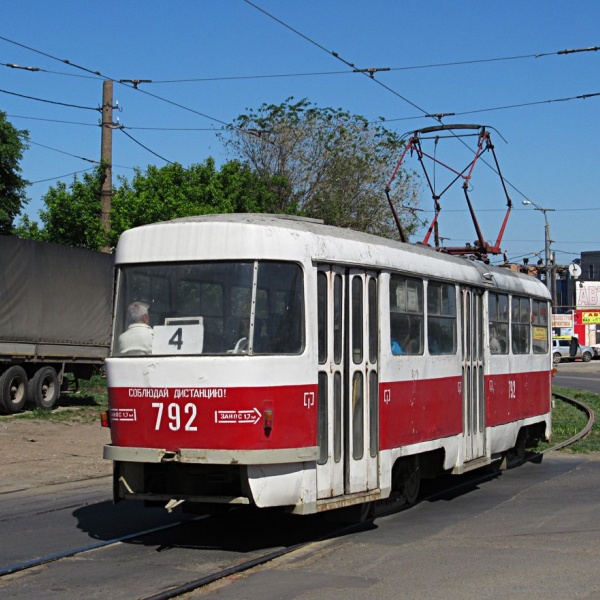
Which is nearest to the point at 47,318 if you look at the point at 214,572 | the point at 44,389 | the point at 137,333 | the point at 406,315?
the point at 44,389

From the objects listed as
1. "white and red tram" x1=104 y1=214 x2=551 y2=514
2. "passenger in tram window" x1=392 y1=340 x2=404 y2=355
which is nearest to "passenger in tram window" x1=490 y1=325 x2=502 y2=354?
"white and red tram" x1=104 y1=214 x2=551 y2=514

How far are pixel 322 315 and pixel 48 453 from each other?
28.9 feet

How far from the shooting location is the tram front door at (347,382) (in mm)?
8883

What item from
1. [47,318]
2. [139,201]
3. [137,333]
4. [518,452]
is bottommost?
[518,452]

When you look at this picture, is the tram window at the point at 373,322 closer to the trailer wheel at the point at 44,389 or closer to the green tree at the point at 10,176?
the trailer wheel at the point at 44,389

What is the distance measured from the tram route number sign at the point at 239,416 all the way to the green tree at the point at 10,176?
91.5 feet

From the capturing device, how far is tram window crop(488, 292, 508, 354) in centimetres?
1338

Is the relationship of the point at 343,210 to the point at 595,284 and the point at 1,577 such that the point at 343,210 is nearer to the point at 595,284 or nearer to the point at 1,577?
the point at 1,577

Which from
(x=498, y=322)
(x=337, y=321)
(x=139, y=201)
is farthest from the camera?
(x=139, y=201)

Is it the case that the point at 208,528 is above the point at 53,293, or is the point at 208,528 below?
below

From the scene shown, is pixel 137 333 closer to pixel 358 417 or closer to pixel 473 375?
pixel 358 417

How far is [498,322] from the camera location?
13727mm

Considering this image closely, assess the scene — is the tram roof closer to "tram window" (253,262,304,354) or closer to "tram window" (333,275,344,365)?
"tram window" (253,262,304,354)

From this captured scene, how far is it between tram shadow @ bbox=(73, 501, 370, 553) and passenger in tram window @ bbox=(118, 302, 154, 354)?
5.60ft
